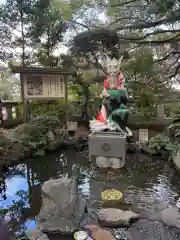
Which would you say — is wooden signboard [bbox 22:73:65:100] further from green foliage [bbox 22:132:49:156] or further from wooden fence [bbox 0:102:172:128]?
wooden fence [bbox 0:102:172:128]

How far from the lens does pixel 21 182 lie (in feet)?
21.3

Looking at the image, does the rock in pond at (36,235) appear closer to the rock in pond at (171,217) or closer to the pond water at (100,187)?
the pond water at (100,187)

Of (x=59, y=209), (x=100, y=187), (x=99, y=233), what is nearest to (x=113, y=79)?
(x=100, y=187)

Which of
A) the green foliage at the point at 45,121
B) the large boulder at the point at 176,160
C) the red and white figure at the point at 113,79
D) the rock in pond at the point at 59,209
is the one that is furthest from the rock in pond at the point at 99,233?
the green foliage at the point at 45,121

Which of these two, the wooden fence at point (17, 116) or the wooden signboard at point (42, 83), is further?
the wooden fence at point (17, 116)

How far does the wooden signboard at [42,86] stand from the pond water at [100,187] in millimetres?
3013

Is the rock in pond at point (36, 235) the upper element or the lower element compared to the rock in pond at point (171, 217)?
upper

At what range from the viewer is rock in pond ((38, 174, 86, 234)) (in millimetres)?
3936

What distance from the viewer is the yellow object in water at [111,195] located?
5281 mm

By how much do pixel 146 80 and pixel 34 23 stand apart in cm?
615

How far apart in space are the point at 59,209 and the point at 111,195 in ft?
5.37

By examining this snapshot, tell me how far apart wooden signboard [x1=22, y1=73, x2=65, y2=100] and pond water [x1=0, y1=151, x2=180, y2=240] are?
9.89ft

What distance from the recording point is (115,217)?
14.0ft

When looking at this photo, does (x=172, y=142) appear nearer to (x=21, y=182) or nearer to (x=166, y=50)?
(x=21, y=182)
